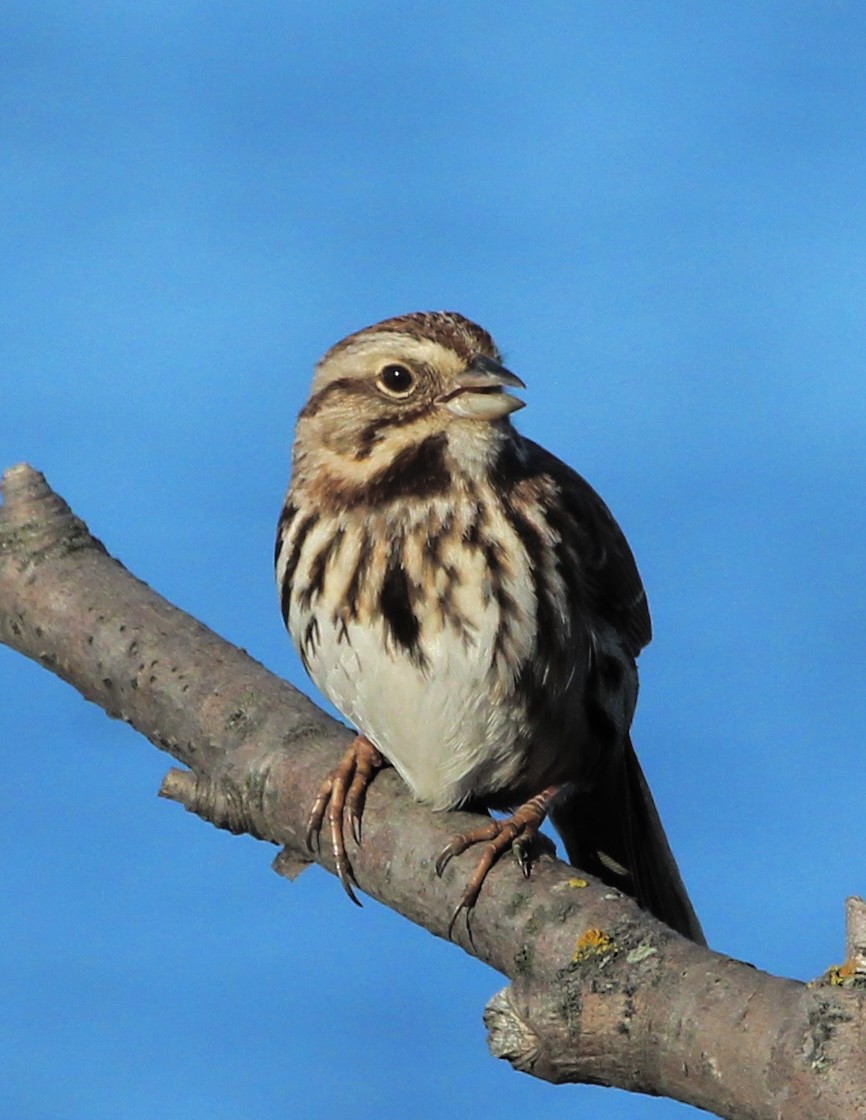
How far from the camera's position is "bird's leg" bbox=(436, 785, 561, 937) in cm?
370

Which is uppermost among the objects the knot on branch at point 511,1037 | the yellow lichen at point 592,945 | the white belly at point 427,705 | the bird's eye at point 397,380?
the bird's eye at point 397,380

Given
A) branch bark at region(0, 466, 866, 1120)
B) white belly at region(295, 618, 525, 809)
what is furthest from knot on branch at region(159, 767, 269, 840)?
white belly at region(295, 618, 525, 809)

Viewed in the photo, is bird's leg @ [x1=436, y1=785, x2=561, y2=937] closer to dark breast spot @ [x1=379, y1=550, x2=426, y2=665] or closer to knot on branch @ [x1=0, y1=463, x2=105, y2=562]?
dark breast spot @ [x1=379, y1=550, x2=426, y2=665]

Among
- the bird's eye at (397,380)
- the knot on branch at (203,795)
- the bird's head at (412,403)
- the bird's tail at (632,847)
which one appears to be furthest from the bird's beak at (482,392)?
the bird's tail at (632,847)

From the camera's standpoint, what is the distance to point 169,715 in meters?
4.27

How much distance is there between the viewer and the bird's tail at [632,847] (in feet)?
16.1

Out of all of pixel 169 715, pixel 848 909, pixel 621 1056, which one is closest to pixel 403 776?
pixel 169 715

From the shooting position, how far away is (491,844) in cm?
380

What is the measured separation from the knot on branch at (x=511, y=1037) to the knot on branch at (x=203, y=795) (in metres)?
1.08

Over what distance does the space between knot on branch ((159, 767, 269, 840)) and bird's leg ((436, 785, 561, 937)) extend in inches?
21.3

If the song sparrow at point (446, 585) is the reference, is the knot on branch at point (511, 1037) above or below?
below

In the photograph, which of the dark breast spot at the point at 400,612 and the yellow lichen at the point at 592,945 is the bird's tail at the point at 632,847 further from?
the yellow lichen at the point at 592,945

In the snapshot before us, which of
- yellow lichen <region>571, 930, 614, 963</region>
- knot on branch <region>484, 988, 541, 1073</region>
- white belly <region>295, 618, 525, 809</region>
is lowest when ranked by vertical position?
knot on branch <region>484, 988, 541, 1073</region>

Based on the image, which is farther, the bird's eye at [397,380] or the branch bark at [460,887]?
the bird's eye at [397,380]
